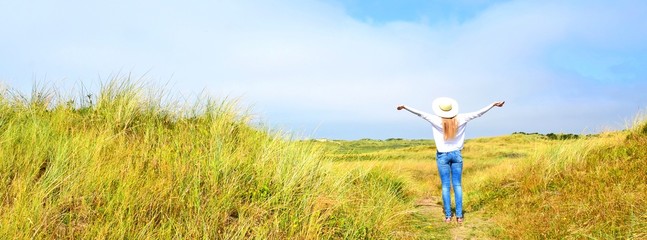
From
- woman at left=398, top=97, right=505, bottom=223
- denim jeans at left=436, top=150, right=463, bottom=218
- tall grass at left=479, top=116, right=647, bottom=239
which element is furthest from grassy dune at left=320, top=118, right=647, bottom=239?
woman at left=398, top=97, right=505, bottom=223

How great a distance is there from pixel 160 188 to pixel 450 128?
5300mm

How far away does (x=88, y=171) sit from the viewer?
209 inches

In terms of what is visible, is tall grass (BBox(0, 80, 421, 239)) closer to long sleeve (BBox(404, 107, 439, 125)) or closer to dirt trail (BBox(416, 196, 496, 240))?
dirt trail (BBox(416, 196, 496, 240))

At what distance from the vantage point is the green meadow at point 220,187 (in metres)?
4.78

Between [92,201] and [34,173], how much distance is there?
849mm

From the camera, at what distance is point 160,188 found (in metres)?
5.16

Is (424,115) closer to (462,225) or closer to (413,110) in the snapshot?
(413,110)

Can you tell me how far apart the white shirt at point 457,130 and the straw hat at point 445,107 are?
0.32 feet

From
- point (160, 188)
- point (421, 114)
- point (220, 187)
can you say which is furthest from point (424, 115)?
point (160, 188)

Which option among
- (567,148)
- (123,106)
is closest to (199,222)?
(123,106)

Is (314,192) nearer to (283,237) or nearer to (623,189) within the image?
(283,237)

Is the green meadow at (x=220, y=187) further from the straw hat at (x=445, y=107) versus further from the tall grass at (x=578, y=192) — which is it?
the straw hat at (x=445, y=107)

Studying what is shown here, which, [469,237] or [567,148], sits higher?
[567,148]

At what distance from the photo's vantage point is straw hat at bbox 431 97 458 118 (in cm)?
855
